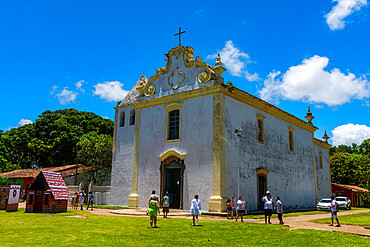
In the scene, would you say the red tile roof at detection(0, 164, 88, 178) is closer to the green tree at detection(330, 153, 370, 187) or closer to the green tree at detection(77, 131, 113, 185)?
the green tree at detection(77, 131, 113, 185)

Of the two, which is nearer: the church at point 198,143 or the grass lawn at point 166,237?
the grass lawn at point 166,237

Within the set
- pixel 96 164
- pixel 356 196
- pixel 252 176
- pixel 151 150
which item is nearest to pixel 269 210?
pixel 252 176

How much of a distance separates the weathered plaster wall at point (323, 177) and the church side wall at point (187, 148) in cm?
1799

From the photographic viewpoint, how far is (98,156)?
96.1 ft

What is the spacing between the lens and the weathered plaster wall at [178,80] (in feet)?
70.0

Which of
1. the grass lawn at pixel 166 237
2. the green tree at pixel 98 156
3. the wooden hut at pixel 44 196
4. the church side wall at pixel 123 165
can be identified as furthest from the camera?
the green tree at pixel 98 156

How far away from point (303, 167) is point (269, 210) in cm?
1579

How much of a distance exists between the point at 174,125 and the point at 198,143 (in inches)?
100

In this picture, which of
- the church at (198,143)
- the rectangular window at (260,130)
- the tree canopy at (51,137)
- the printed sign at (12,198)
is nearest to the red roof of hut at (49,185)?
the printed sign at (12,198)

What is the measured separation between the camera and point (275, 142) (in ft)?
82.0

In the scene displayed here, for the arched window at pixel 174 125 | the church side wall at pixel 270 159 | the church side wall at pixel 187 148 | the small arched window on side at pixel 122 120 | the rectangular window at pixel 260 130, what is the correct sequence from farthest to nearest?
the small arched window on side at pixel 122 120 → the rectangular window at pixel 260 130 → the arched window at pixel 174 125 → the church side wall at pixel 270 159 → the church side wall at pixel 187 148

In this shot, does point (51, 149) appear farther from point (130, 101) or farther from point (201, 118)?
point (201, 118)

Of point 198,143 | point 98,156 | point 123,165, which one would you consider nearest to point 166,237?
point 198,143

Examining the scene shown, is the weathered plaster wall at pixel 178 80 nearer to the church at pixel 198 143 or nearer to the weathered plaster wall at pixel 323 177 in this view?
the church at pixel 198 143
